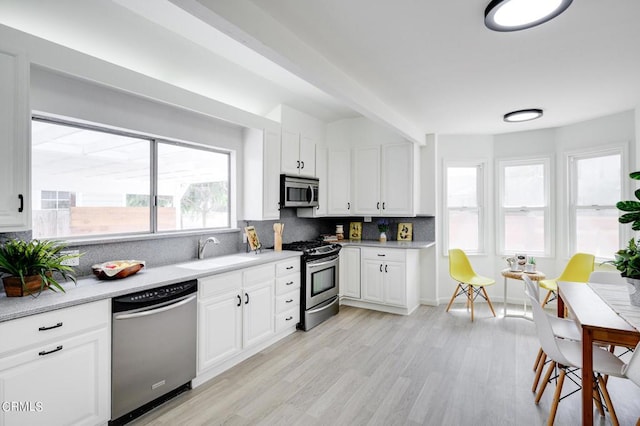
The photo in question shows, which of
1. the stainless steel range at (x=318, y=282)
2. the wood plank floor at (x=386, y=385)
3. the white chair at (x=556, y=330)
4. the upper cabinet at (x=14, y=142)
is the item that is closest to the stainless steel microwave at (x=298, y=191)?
the stainless steel range at (x=318, y=282)

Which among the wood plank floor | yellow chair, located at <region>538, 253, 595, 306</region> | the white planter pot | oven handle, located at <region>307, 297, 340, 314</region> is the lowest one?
the wood plank floor

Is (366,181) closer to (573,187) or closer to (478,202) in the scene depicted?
(478,202)

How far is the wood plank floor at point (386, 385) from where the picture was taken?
2.22m

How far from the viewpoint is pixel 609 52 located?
234 centimetres

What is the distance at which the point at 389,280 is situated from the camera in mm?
4406

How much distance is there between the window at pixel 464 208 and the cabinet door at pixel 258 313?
300 centimetres

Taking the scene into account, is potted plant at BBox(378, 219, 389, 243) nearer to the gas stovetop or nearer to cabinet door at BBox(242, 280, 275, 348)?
the gas stovetop

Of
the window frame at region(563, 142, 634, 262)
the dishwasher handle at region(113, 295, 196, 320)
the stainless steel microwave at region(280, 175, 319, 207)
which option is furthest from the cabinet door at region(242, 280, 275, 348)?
the window frame at region(563, 142, 634, 262)

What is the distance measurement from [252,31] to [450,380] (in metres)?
2.93

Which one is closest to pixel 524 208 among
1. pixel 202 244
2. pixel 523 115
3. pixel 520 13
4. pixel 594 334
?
pixel 523 115

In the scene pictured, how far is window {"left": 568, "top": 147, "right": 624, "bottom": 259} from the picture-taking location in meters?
4.01

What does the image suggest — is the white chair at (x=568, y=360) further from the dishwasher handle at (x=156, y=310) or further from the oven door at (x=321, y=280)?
the dishwasher handle at (x=156, y=310)

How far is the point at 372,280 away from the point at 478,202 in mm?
2076

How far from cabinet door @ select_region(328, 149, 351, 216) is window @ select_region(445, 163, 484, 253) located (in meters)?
1.52
